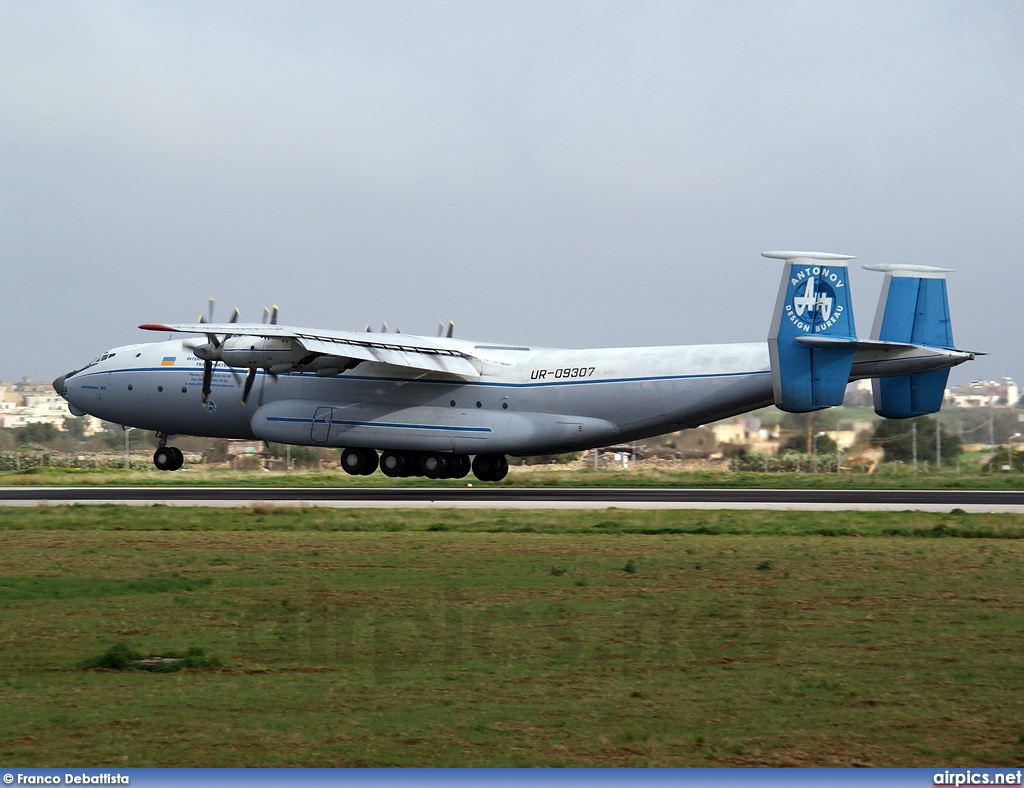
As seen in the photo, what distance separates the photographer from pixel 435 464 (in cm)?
3938

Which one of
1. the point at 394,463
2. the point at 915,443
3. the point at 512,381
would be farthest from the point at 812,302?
the point at 915,443

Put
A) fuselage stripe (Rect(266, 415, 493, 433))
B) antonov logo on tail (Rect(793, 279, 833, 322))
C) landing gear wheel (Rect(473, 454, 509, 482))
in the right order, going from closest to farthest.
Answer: antonov logo on tail (Rect(793, 279, 833, 322))
fuselage stripe (Rect(266, 415, 493, 433))
landing gear wheel (Rect(473, 454, 509, 482))

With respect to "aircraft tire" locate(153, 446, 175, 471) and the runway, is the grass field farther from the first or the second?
"aircraft tire" locate(153, 446, 175, 471)

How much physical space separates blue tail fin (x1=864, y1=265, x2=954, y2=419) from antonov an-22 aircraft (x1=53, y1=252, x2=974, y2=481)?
0.15ft

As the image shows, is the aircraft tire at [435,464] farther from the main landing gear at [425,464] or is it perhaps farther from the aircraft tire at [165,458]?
the aircraft tire at [165,458]

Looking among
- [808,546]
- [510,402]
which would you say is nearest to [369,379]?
[510,402]

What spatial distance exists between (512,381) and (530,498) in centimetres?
502

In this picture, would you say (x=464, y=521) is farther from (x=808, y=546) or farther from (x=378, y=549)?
(x=808, y=546)

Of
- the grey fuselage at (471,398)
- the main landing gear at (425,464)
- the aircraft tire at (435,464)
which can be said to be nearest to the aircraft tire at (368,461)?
the main landing gear at (425,464)

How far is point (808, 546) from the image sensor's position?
22703 millimetres

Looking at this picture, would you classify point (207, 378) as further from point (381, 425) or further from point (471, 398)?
point (471, 398)

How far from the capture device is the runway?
31.6 m

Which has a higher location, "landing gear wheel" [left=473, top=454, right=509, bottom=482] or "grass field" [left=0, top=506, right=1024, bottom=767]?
"landing gear wheel" [left=473, top=454, right=509, bottom=482]

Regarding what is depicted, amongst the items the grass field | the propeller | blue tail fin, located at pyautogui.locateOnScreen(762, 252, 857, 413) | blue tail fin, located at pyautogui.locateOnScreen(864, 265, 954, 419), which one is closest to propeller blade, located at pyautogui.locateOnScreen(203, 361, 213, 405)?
the propeller
